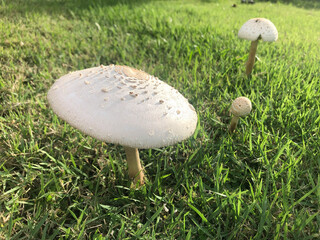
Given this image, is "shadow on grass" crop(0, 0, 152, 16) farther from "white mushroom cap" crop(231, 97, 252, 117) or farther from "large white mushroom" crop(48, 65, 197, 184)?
"white mushroom cap" crop(231, 97, 252, 117)

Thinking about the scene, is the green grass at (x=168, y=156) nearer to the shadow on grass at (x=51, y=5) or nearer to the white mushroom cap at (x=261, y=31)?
the shadow on grass at (x=51, y=5)

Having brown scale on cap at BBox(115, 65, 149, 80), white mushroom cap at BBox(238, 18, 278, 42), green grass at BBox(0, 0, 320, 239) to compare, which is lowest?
green grass at BBox(0, 0, 320, 239)

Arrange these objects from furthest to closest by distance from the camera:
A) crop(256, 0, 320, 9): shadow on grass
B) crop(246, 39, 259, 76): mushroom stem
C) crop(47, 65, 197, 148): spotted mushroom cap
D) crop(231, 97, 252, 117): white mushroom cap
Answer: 1. crop(256, 0, 320, 9): shadow on grass
2. crop(246, 39, 259, 76): mushroom stem
3. crop(231, 97, 252, 117): white mushroom cap
4. crop(47, 65, 197, 148): spotted mushroom cap

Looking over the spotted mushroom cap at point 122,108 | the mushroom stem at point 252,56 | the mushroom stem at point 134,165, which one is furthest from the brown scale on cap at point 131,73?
the mushroom stem at point 252,56

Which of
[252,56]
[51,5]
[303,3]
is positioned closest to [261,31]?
[252,56]

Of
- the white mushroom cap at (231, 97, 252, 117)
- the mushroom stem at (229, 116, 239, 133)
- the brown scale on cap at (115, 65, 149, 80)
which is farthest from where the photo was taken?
the mushroom stem at (229, 116, 239, 133)

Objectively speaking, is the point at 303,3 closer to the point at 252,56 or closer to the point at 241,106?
the point at 252,56

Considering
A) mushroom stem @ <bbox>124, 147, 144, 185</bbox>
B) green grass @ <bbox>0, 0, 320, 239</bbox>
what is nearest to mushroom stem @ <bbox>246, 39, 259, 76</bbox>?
green grass @ <bbox>0, 0, 320, 239</bbox>

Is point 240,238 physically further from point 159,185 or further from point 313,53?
point 313,53
